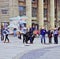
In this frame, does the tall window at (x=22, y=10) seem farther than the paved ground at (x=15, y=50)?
Yes

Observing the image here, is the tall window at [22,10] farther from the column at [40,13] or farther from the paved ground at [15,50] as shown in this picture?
the paved ground at [15,50]

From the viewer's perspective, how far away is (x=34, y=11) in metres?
70.4

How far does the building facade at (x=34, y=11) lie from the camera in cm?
6438

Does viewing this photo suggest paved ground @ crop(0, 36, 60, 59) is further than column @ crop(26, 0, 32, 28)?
No

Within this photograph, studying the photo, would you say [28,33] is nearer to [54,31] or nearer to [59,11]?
[54,31]

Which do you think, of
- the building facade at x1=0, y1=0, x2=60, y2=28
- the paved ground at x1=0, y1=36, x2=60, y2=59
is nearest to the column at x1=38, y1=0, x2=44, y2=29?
the building facade at x1=0, y1=0, x2=60, y2=28

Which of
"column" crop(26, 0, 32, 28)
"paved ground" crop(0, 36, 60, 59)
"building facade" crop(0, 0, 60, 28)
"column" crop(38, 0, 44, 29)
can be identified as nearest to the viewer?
"paved ground" crop(0, 36, 60, 59)

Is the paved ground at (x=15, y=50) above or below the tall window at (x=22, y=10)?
below

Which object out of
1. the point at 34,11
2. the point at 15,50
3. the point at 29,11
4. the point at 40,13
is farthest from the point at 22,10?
the point at 15,50

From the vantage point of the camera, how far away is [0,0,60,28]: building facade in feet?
211

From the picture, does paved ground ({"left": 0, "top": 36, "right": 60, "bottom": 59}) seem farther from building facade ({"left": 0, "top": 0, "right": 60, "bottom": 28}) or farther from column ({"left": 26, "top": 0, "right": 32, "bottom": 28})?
column ({"left": 26, "top": 0, "right": 32, "bottom": 28})

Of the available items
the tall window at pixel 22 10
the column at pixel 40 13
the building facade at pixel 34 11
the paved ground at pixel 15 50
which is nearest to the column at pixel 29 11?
Result: the building facade at pixel 34 11

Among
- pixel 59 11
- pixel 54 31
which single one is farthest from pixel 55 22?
pixel 54 31

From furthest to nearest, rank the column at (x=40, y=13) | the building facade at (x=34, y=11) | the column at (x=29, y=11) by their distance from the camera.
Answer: the column at (x=40, y=13), the column at (x=29, y=11), the building facade at (x=34, y=11)
